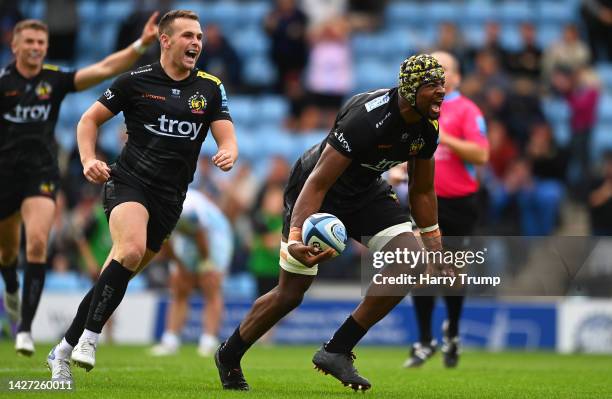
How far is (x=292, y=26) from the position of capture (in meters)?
20.3

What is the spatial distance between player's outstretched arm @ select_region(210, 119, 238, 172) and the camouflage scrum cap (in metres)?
1.39

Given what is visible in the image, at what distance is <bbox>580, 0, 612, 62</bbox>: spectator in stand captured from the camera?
20.4 m

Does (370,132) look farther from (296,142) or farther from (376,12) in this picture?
(376,12)

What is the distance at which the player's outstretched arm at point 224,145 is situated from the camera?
796 cm

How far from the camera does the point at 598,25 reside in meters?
20.7

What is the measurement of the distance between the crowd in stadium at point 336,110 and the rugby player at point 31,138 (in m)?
5.76

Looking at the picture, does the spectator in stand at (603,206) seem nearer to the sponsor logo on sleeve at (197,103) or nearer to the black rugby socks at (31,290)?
the black rugby socks at (31,290)

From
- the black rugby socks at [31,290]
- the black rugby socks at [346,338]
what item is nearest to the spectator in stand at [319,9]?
the black rugby socks at [31,290]

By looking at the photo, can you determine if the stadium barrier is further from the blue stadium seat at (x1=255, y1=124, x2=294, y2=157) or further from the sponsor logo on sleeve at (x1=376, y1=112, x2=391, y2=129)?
the sponsor logo on sleeve at (x1=376, y1=112, x2=391, y2=129)

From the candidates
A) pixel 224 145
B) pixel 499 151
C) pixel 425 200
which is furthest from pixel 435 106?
pixel 499 151

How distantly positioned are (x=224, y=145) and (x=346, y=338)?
172 centimetres

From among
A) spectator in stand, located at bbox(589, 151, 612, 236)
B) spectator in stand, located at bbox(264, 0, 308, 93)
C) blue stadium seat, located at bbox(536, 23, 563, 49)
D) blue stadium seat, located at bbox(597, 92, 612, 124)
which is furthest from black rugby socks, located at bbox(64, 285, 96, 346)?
blue stadium seat, located at bbox(536, 23, 563, 49)

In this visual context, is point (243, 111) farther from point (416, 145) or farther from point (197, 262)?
point (416, 145)

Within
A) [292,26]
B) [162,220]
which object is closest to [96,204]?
[292,26]
